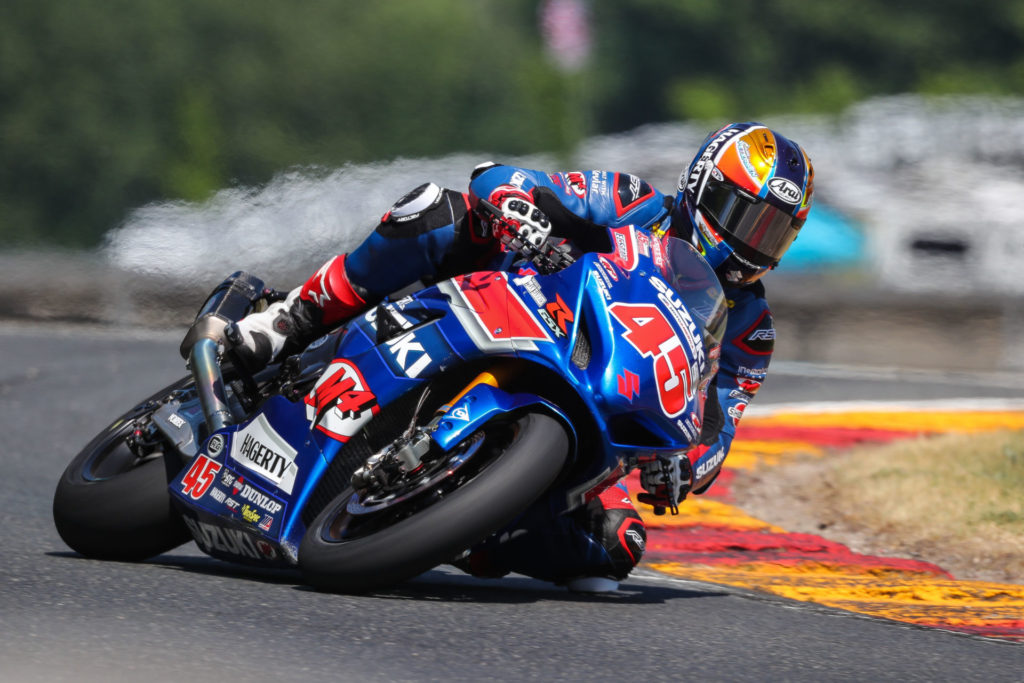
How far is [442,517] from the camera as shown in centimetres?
379

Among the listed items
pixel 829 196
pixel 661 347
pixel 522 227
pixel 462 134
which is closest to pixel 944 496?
pixel 661 347

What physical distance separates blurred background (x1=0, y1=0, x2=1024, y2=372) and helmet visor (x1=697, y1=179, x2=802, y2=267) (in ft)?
19.0

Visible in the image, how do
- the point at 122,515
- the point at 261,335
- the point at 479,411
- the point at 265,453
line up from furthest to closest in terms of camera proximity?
the point at 261,335 → the point at 122,515 → the point at 265,453 → the point at 479,411

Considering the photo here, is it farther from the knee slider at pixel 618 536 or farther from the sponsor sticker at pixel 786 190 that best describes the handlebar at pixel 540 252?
the knee slider at pixel 618 536

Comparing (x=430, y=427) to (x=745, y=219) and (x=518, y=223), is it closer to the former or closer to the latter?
(x=518, y=223)

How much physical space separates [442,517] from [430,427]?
302mm

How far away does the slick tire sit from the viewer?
4598 millimetres

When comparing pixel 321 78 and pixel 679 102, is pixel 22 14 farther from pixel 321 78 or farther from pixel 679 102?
pixel 679 102

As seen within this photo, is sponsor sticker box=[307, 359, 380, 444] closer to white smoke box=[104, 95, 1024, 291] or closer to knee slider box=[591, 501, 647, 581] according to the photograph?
knee slider box=[591, 501, 647, 581]

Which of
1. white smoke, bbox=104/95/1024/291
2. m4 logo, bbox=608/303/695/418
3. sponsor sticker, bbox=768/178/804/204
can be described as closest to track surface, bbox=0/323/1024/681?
m4 logo, bbox=608/303/695/418

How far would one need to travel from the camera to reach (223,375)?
198 inches

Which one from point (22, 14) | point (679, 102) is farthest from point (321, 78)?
point (679, 102)

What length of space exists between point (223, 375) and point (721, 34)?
45116mm

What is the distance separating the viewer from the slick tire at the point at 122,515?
15.1 feet
